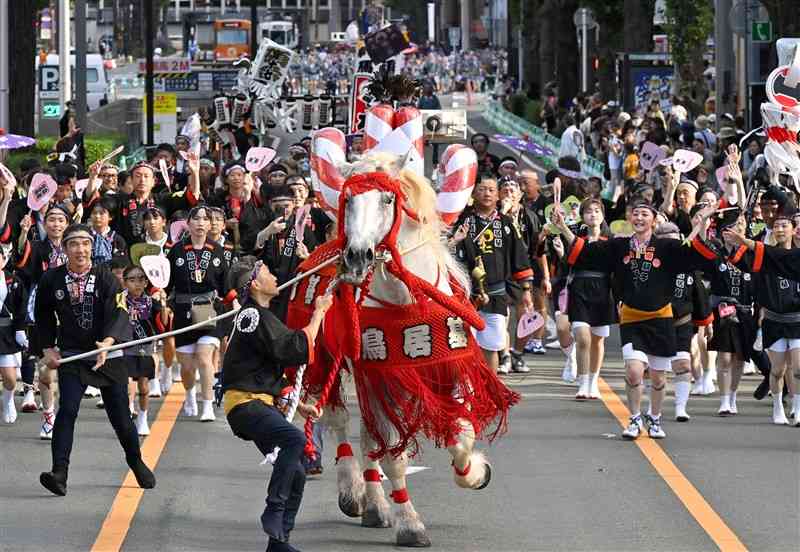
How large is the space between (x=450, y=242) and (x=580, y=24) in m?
39.0

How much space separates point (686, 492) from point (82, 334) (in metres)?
3.90

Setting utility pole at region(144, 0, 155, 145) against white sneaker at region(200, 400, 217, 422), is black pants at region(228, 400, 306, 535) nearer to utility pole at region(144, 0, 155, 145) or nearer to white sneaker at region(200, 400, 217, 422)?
white sneaker at region(200, 400, 217, 422)

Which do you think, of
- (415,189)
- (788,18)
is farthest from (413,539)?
(788,18)

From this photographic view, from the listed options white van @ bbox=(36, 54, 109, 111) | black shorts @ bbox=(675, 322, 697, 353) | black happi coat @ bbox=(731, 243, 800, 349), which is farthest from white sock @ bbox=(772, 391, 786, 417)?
white van @ bbox=(36, 54, 109, 111)

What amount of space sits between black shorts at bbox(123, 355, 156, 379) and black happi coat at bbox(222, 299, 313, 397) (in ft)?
9.29

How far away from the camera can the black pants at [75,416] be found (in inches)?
449

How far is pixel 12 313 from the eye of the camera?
14234 millimetres

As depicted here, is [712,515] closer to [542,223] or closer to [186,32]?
[542,223]

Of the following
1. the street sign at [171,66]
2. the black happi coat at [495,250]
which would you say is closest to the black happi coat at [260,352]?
the black happi coat at [495,250]

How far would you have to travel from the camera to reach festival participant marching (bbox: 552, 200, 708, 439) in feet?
43.8

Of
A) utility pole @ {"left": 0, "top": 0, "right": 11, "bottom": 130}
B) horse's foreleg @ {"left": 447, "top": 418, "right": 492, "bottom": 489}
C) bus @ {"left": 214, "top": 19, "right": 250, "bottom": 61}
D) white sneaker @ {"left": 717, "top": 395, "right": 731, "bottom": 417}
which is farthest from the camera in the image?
bus @ {"left": 214, "top": 19, "right": 250, "bottom": 61}

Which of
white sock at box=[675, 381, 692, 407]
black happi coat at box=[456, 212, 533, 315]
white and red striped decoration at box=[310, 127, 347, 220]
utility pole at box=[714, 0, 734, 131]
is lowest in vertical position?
white sock at box=[675, 381, 692, 407]

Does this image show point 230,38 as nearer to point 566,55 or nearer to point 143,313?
point 566,55

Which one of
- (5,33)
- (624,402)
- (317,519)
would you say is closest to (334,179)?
(317,519)
